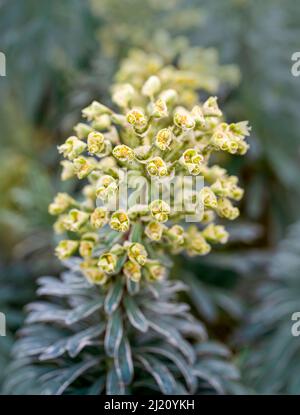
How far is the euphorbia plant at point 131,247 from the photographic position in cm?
125

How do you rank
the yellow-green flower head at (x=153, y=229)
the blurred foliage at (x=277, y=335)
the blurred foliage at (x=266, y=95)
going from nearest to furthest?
1. the yellow-green flower head at (x=153, y=229)
2. the blurred foliage at (x=277, y=335)
3. the blurred foliage at (x=266, y=95)

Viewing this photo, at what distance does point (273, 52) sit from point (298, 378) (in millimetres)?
1451

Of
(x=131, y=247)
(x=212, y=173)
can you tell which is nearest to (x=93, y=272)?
(x=131, y=247)

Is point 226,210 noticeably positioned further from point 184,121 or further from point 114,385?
point 114,385

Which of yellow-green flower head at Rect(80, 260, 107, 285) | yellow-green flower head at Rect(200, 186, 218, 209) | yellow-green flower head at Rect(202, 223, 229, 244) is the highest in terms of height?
yellow-green flower head at Rect(200, 186, 218, 209)

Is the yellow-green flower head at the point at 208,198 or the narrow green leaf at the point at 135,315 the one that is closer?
the yellow-green flower head at the point at 208,198

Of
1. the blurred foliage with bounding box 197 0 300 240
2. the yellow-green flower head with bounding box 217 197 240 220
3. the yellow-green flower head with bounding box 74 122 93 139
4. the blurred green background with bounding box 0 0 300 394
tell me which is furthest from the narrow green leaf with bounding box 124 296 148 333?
the blurred foliage with bounding box 197 0 300 240

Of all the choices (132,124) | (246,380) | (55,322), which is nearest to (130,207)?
(132,124)

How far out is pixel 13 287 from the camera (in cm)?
231

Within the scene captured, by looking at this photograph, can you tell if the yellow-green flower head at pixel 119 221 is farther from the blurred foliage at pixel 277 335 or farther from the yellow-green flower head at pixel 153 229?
the blurred foliage at pixel 277 335

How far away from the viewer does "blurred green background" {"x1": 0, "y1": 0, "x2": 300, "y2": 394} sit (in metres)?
2.30

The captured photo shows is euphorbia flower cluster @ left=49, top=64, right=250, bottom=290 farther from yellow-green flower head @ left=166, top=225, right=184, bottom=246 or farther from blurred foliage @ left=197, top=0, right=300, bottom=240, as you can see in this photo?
blurred foliage @ left=197, top=0, right=300, bottom=240

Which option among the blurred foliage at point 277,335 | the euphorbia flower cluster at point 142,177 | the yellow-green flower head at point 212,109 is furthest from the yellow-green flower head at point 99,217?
the blurred foliage at point 277,335
